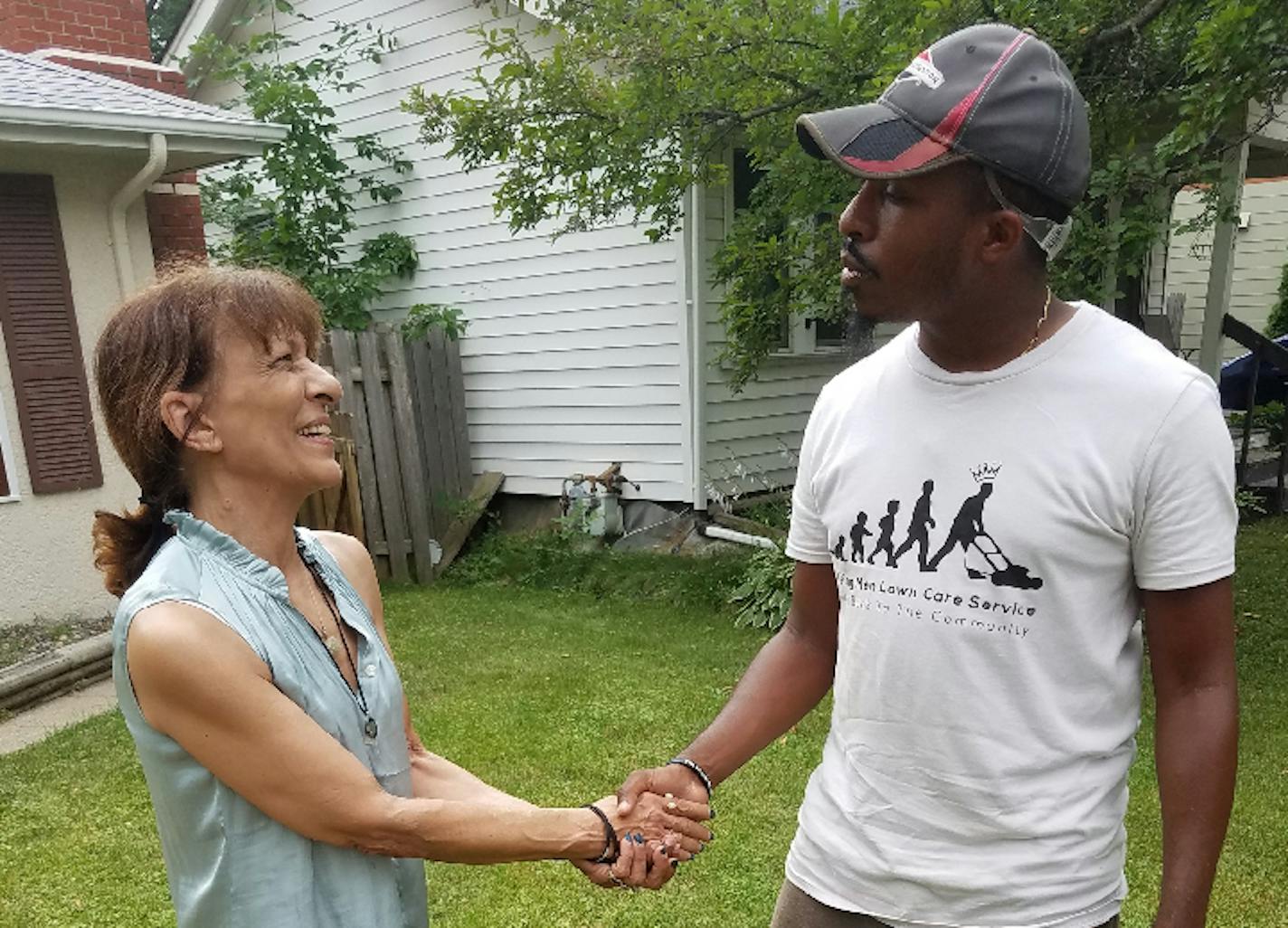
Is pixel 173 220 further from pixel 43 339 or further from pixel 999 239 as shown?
pixel 999 239

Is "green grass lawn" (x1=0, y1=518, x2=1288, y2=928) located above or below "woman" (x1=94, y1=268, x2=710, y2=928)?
below

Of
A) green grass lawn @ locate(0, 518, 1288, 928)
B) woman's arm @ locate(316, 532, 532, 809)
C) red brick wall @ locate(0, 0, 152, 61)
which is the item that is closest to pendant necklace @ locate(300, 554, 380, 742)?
woman's arm @ locate(316, 532, 532, 809)

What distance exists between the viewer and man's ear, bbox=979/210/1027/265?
1.36 metres

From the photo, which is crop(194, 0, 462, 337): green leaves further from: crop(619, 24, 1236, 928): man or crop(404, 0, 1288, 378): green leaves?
crop(619, 24, 1236, 928): man

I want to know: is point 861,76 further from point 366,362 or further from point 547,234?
point 366,362

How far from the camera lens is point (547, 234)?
7840mm

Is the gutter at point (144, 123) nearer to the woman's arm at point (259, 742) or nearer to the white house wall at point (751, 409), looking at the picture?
the white house wall at point (751, 409)

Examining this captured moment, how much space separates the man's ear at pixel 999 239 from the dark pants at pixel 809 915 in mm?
1009

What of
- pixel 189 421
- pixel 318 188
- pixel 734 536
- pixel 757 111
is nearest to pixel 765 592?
pixel 734 536

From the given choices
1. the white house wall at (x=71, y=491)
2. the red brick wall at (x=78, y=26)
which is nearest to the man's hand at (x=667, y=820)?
the white house wall at (x=71, y=491)

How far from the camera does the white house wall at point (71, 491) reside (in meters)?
5.87

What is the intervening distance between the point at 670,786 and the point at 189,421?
3.61 feet

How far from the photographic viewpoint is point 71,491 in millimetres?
6113

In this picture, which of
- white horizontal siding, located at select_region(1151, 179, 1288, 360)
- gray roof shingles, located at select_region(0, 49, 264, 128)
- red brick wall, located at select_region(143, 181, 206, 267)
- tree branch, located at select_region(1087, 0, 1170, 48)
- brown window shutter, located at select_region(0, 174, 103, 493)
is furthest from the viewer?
white horizontal siding, located at select_region(1151, 179, 1288, 360)
